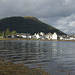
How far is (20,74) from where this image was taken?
16672 millimetres

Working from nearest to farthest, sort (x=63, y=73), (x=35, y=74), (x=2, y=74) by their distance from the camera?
(x=2, y=74) < (x=35, y=74) < (x=63, y=73)

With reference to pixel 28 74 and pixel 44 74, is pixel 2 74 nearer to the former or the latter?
pixel 28 74

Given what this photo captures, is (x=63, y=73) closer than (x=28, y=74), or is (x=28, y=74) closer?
(x=28, y=74)

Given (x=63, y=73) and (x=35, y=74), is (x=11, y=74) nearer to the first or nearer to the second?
(x=35, y=74)

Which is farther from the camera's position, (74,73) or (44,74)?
(74,73)

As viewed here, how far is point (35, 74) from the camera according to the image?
17.2m

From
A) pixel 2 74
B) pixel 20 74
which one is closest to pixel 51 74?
pixel 20 74

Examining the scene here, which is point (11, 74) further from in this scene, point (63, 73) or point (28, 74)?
point (63, 73)

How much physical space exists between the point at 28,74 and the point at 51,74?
3.47 m

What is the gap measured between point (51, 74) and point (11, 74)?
576cm

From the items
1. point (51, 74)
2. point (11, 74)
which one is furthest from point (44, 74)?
point (11, 74)

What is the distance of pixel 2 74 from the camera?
16.0 metres

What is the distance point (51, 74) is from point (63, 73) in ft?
7.57

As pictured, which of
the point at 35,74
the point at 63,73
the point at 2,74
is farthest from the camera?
the point at 63,73
